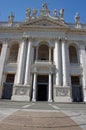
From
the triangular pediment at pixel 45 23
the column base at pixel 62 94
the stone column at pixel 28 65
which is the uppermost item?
the triangular pediment at pixel 45 23

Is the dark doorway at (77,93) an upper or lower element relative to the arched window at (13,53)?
lower

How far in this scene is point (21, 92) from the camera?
864 inches

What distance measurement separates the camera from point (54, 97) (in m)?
22.0

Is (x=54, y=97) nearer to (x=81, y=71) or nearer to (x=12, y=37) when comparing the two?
(x=81, y=71)

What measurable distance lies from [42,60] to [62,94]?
22.4 feet

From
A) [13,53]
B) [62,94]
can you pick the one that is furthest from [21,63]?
[62,94]

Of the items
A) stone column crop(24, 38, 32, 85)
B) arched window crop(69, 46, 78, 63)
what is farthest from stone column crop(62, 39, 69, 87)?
stone column crop(24, 38, 32, 85)

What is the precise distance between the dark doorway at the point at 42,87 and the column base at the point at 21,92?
8.63ft

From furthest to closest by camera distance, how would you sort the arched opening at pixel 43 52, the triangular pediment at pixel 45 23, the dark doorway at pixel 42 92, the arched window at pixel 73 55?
the arched opening at pixel 43 52 → the arched window at pixel 73 55 → the triangular pediment at pixel 45 23 → the dark doorway at pixel 42 92

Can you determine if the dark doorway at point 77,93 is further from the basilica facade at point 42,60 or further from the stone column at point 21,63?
the stone column at point 21,63

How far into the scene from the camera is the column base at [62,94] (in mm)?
21688

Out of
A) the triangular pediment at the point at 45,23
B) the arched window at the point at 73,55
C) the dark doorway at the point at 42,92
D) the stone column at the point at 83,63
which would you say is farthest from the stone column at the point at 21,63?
the stone column at the point at 83,63

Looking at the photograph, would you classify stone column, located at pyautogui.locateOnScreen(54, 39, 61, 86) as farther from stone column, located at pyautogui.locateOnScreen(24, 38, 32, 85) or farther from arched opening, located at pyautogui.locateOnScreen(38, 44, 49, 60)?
stone column, located at pyautogui.locateOnScreen(24, 38, 32, 85)

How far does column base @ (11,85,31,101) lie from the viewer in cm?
2166
